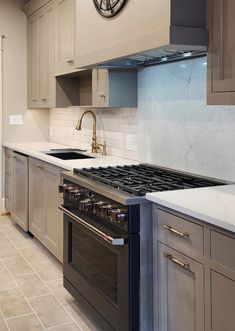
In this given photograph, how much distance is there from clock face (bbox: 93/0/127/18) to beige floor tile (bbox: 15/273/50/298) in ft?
6.50

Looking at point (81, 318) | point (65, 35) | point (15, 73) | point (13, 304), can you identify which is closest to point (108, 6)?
point (65, 35)

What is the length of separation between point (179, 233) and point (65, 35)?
2.88 m

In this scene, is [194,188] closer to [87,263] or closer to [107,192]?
[107,192]

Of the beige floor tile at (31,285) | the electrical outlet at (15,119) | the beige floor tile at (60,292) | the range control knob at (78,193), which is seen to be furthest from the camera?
the electrical outlet at (15,119)

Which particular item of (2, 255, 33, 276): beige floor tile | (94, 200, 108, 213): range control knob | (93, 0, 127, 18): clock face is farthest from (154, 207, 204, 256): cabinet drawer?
(2, 255, 33, 276): beige floor tile

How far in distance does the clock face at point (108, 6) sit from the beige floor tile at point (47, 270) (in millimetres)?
2032

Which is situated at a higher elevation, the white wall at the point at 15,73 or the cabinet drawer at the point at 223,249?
the white wall at the point at 15,73

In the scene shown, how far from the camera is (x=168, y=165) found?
2.94 m

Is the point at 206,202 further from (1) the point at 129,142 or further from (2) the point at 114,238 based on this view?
(1) the point at 129,142

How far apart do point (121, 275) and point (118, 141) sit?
1779 millimetres

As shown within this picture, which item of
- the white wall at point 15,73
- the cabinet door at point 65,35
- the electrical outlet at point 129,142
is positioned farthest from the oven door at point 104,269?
A: the white wall at point 15,73

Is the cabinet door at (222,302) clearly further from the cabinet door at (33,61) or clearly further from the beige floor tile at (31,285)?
the cabinet door at (33,61)

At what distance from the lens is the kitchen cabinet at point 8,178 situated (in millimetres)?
5031

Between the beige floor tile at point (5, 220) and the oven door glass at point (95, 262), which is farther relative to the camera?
the beige floor tile at point (5, 220)
